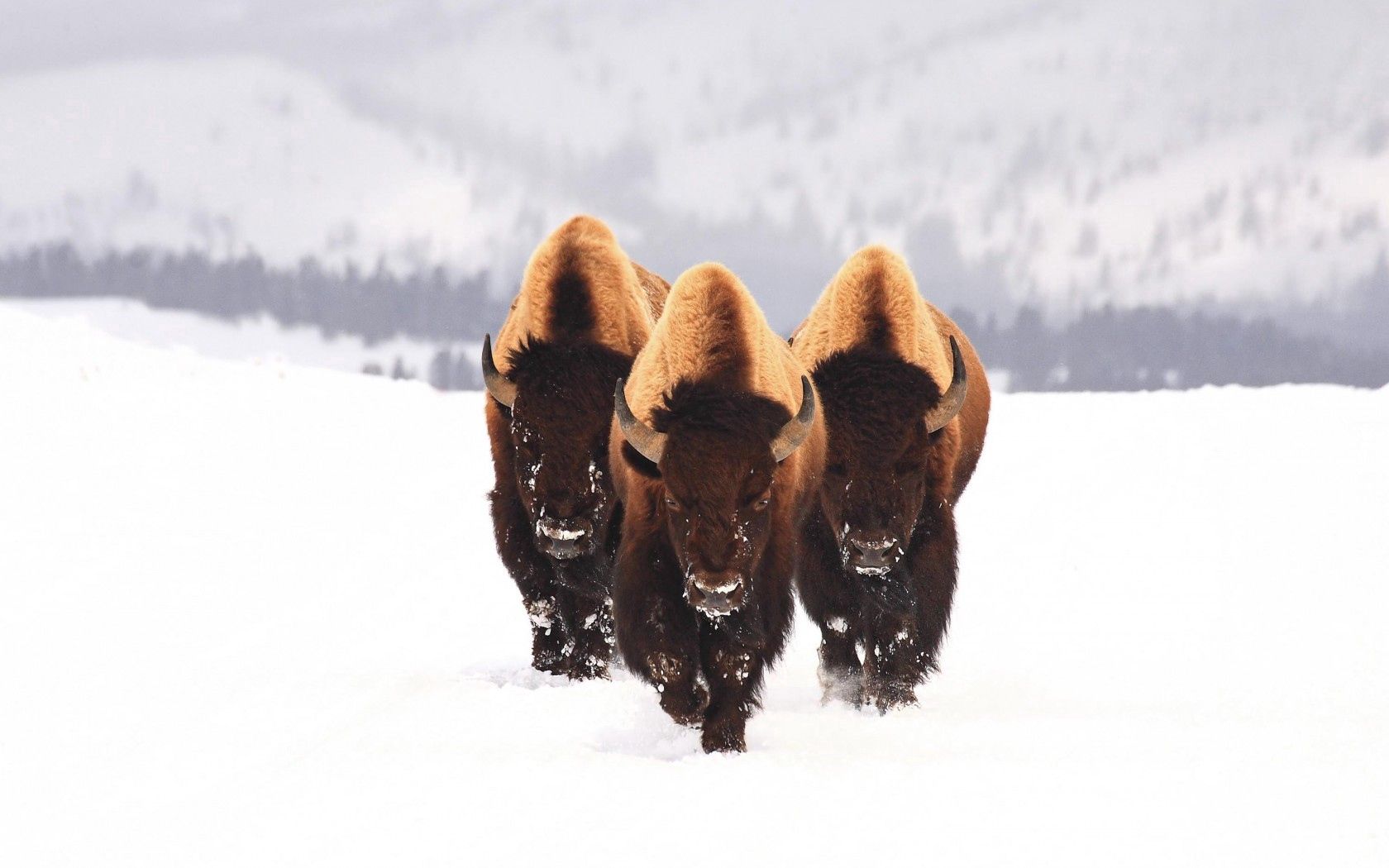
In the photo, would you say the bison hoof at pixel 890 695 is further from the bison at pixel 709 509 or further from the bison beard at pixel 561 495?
the bison beard at pixel 561 495

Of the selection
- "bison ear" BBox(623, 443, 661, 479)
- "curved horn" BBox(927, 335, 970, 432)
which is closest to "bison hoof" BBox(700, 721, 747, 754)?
"bison ear" BBox(623, 443, 661, 479)

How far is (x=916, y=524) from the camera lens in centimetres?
805

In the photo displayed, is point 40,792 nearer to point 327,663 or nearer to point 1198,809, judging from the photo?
point 327,663

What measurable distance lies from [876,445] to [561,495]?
1.72 m

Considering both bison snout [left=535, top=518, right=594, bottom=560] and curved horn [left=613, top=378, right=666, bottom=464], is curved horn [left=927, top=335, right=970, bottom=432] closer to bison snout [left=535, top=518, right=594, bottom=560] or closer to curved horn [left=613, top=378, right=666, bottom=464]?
bison snout [left=535, top=518, right=594, bottom=560]

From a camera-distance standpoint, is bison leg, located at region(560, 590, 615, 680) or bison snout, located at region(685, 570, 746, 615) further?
bison leg, located at region(560, 590, 615, 680)

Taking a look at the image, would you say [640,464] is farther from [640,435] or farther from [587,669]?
[587,669]

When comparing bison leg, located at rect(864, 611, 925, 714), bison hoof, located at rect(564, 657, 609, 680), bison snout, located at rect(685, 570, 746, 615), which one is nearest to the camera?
bison snout, located at rect(685, 570, 746, 615)

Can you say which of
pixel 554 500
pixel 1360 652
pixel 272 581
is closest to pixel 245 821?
pixel 554 500

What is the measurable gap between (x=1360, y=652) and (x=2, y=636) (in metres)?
9.02

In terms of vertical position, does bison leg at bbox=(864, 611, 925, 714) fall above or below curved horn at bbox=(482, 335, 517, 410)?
below

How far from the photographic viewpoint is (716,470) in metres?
5.93

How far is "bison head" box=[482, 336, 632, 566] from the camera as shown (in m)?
7.43

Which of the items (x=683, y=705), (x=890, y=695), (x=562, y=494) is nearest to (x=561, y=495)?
(x=562, y=494)
